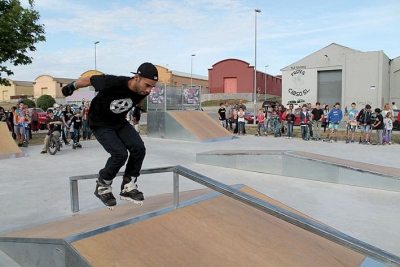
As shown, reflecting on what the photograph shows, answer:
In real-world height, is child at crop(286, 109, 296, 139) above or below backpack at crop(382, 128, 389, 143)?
above

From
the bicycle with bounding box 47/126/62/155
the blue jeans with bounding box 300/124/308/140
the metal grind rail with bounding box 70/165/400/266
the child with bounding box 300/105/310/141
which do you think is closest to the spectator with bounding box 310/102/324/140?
the child with bounding box 300/105/310/141

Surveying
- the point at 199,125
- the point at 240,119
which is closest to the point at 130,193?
the point at 199,125

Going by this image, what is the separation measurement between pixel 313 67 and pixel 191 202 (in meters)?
30.8

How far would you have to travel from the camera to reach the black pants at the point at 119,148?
3.34 meters

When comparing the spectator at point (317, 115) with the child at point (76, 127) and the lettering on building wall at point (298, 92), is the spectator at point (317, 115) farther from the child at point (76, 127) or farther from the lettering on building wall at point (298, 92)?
the lettering on building wall at point (298, 92)

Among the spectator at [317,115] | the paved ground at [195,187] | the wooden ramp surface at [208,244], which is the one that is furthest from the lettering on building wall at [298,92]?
the wooden ramp surface at [208,244]

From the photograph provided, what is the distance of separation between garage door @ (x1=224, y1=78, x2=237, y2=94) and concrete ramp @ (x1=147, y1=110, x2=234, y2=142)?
1325 inches

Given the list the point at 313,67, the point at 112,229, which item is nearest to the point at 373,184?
the point at 112,229

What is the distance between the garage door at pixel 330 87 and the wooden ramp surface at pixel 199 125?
751 inches

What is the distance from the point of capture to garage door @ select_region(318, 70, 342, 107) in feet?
99.9

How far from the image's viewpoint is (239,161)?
794 cm

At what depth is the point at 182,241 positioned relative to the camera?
9.57 feet

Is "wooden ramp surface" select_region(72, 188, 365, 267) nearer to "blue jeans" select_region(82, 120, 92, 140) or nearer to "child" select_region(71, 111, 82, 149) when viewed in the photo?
"child" select_region(71, 111, 82, 149)

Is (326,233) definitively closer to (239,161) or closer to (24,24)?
(239,161)
